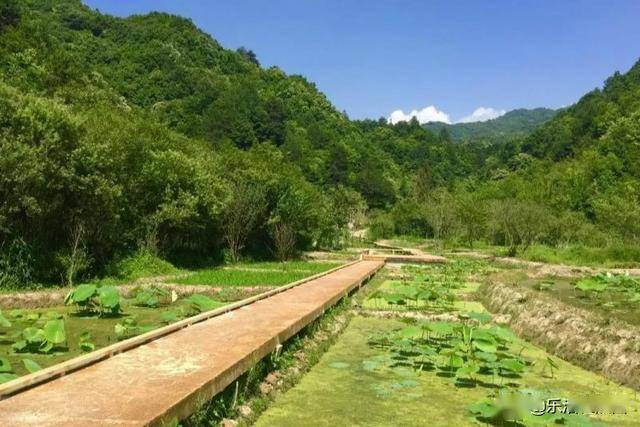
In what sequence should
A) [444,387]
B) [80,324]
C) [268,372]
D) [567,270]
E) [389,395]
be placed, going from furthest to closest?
[567,270], [80,324], [268,372], [444,387], [389,395]

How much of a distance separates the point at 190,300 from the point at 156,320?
2.56 ft

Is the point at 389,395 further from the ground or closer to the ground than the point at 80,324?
closer to the ground

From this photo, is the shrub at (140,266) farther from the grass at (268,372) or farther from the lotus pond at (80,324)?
the grass at (268,372)

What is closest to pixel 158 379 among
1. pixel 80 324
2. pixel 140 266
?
pixel 80 324

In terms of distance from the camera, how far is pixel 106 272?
1847cm

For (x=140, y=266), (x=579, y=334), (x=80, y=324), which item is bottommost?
(x=80, y=324)

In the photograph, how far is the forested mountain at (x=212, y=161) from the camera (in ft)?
53.4

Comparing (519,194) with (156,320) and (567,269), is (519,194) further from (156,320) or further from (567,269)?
(156,320)

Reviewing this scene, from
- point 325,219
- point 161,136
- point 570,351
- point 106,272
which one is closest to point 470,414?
point 570,351

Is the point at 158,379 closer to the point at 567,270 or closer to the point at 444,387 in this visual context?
the point at 444,387

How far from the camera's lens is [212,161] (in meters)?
28.1

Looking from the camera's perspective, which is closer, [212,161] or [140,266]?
[140,266]

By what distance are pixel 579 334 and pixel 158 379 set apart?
7252 millimetres

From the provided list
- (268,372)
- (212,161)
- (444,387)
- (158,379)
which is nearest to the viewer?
(158,379)
